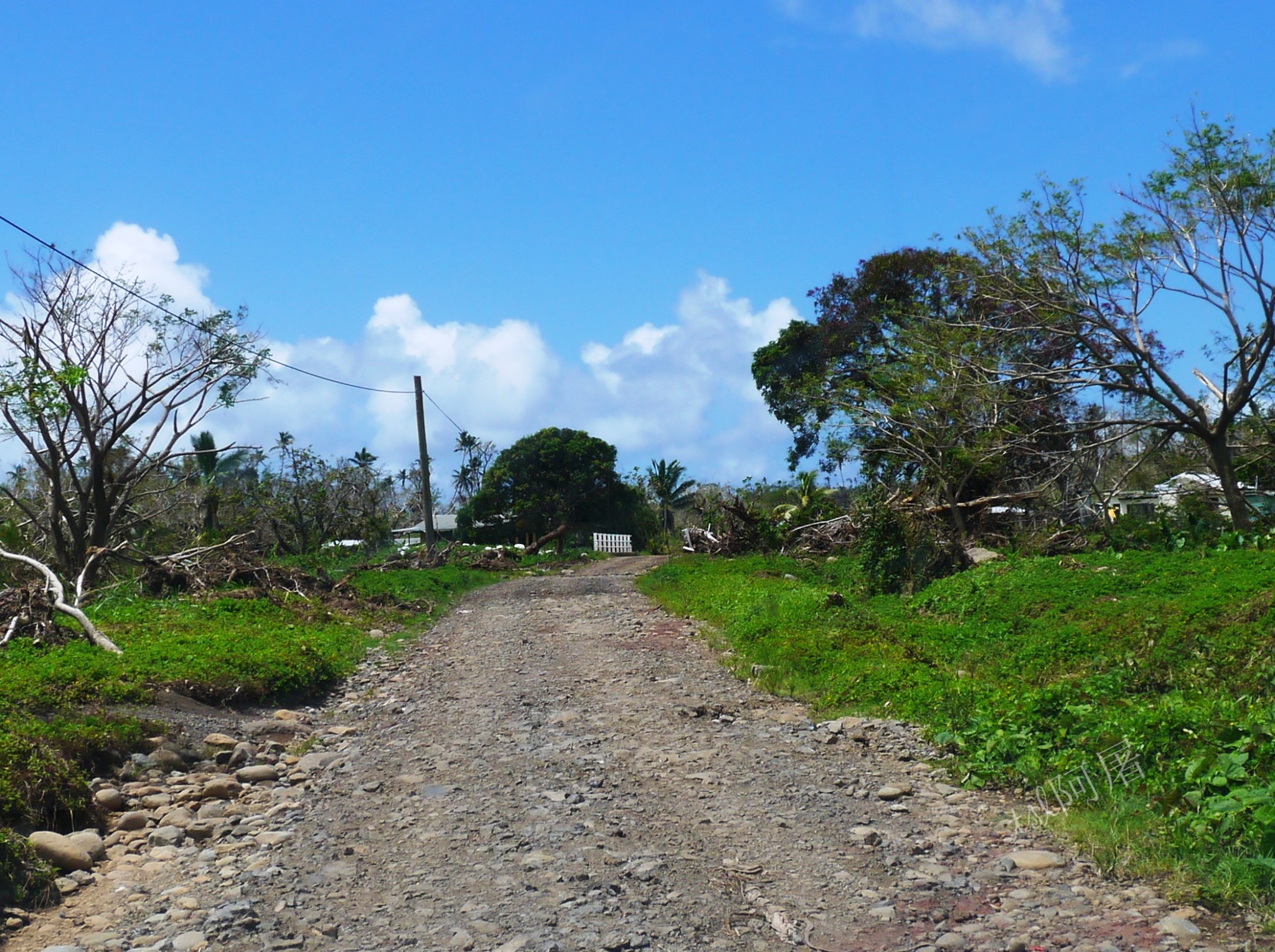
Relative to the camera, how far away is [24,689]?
342 inches

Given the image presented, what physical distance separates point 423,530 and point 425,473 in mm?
25534

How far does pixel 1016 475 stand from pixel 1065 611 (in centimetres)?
998

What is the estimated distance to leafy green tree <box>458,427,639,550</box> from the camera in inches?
1905

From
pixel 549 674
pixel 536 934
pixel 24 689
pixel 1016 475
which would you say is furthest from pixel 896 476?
pixel 536 934

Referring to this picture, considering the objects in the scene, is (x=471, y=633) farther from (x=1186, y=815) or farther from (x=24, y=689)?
(x=1186, y=815)

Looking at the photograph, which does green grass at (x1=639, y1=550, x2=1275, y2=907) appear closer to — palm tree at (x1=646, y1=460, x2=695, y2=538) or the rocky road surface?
the rocky road surface

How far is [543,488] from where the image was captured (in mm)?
48562

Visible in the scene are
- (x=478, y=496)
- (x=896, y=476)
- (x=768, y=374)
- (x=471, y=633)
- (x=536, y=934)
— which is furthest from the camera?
(x=478, y=496)

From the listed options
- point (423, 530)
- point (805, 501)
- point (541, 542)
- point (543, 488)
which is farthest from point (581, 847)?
point (423, 530)

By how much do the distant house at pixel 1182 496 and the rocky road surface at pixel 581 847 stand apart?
13588 millimetres

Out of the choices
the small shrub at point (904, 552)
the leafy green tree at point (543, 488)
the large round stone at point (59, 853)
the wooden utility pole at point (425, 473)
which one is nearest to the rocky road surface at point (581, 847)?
the large round stone at point (59, 853)

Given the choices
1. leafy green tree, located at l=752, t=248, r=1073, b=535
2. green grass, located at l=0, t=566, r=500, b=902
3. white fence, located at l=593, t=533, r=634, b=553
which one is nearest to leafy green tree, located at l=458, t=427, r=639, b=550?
white fence, located at l=593, t=533, r=634, b=553

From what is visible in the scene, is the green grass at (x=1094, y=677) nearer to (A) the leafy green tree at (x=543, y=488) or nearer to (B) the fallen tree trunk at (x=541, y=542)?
(B) the fallen tree trunk at (x=541, y=542)

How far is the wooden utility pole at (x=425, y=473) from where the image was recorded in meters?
31.7
